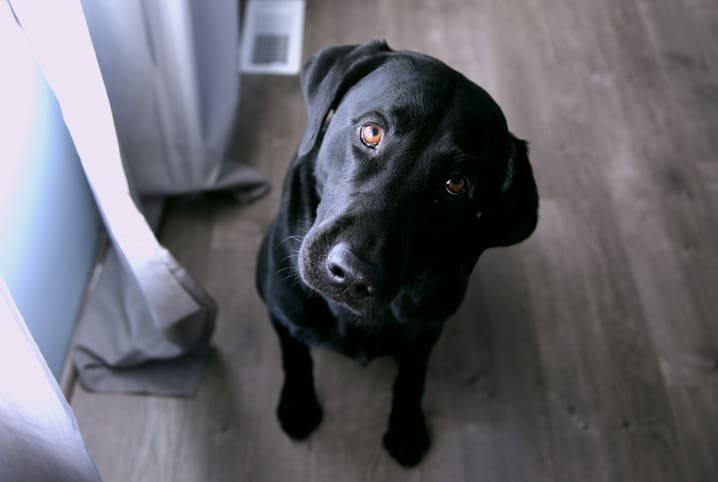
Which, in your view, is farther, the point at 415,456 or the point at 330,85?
the point at 415,456

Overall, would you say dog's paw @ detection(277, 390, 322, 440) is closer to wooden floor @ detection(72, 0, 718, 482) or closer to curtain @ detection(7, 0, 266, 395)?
wooden floor @ detection(72, 0, 718, 482)

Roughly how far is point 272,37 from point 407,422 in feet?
4.54

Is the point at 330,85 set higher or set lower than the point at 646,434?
higher

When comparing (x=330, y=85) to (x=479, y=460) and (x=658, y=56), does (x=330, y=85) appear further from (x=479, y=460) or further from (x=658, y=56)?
(x=658, y=56)

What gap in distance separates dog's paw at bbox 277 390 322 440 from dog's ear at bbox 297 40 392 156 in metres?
0.59

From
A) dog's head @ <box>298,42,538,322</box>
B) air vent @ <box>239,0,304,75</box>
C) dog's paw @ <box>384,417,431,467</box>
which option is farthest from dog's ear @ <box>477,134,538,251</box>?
air vent @ <box>239,0,304,75</box>

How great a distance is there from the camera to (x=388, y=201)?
112 cm

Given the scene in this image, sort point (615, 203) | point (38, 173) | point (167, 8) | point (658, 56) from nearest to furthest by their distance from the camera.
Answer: point (38, 173), point (167, 8), point (615, 203), point (658, 56)

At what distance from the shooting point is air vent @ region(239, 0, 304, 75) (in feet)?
7.34

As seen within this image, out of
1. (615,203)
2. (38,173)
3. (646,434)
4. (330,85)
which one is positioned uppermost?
(330,85)

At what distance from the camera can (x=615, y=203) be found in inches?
78.2

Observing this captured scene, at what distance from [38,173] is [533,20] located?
5.85 feet

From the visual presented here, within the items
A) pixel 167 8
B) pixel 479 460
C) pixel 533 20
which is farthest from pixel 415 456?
pixel 533 20

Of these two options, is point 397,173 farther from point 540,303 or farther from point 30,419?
point 540,303
